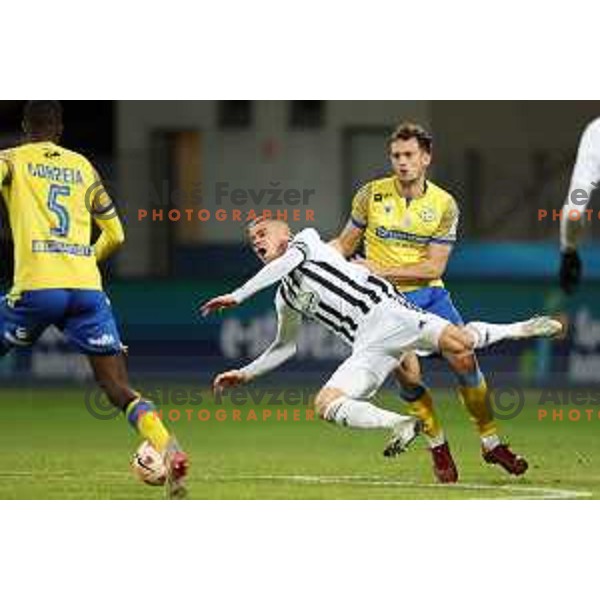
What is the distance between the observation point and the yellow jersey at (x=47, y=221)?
13.3 metres

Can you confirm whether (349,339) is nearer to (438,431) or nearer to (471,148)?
(438,431)

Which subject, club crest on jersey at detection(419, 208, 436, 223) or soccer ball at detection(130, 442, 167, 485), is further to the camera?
club crest on jersey at detection(419, 208, 436, 223)

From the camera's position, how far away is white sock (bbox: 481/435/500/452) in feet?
46.6

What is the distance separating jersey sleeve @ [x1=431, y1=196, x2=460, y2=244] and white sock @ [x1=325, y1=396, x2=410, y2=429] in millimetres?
1258

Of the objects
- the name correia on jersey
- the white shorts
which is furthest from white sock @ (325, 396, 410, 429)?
the name correia on jersey

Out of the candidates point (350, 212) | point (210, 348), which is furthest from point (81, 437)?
point (350, 212)

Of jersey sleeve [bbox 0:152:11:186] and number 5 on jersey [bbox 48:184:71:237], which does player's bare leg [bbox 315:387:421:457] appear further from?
jersey sleeve [bbox 0:152:11:186]

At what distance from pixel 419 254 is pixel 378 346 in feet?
2.76

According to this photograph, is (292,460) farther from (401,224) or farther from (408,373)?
(401,224)

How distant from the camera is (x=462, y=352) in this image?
1405cm

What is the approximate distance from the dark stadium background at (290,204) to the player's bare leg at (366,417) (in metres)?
1.27

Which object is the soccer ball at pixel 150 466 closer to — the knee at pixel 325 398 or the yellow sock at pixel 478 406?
the knee at pixel 325 398

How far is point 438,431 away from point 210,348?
3.58 meters

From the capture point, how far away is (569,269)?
48.3 ft
